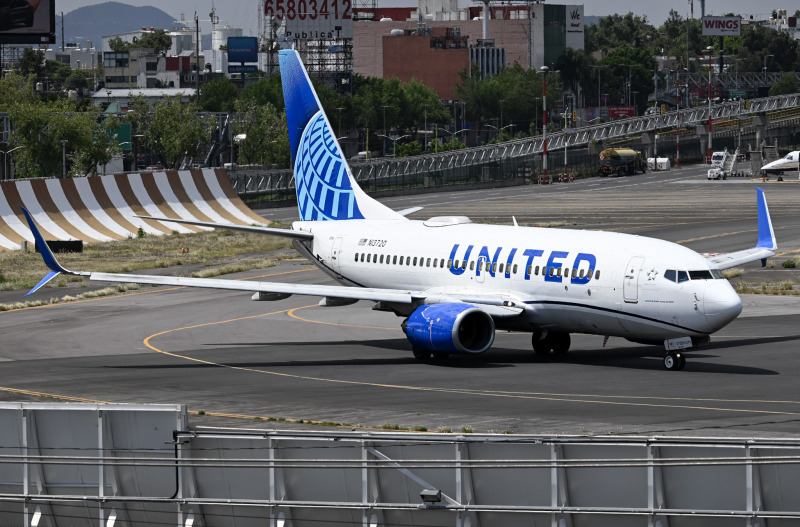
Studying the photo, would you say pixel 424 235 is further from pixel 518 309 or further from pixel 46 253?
pixel 46 253

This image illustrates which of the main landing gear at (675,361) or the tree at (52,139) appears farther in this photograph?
the tree at (52,139)

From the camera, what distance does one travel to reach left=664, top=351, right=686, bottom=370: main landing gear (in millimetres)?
39344

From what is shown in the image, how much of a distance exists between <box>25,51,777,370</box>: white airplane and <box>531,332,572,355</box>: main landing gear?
0.16 feet

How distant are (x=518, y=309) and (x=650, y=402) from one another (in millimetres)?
8489

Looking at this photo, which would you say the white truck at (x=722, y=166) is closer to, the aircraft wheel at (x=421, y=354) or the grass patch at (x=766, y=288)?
the grass patch at (x=766, y=288)

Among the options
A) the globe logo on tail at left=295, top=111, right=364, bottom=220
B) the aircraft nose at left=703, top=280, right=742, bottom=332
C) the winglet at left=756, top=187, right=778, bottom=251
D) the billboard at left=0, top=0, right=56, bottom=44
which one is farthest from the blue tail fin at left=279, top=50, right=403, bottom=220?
the billboard at left=0, top=0, right=56, bottom=44

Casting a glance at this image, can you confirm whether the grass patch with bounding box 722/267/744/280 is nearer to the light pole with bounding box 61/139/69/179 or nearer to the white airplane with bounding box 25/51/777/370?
the white airplane with bounding box 25/51/777/370

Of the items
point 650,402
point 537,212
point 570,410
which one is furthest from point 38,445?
point 537,212

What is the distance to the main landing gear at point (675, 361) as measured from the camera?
3934 centimetres

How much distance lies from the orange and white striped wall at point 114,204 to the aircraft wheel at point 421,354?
4582cm

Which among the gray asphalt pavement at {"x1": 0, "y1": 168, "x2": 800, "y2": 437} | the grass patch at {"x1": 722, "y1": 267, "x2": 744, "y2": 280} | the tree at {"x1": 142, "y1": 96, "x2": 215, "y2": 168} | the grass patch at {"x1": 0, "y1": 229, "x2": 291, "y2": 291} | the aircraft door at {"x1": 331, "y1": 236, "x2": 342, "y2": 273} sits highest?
the tree at {"x1": 142, "y1": 96, "x2": 215, "y2": 168}

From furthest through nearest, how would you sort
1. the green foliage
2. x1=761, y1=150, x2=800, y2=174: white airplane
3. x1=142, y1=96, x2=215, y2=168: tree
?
the green foliage < x1=142, y1=96, x2=215, y2=168: tree < x1=761, y1=150, x2=800, y2=174: white airplane

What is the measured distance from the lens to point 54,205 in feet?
285

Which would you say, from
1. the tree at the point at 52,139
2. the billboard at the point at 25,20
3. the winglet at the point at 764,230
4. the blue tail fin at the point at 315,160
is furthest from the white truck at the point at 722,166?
the winglet at the point at 764,230
